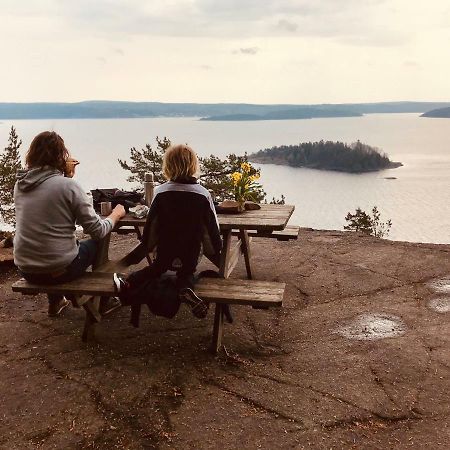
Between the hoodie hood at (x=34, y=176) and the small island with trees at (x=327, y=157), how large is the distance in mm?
77932

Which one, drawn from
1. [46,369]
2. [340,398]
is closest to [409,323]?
[340,398]

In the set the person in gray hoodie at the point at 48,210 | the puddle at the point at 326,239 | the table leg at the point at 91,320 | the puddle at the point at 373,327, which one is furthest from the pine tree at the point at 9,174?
the puddle at the point at 373,327

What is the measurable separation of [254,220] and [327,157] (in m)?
77.8

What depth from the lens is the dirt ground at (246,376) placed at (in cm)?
291

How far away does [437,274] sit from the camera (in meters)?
5.96

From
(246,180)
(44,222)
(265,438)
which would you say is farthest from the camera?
(246,180)

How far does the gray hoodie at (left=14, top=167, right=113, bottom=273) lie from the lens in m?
3.52

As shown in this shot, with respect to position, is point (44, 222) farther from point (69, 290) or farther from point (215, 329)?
point (215, 329)

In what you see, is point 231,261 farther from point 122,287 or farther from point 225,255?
point 122,287

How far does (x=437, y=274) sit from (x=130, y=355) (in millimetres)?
3809

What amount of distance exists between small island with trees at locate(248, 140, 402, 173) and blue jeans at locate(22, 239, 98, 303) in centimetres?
7737

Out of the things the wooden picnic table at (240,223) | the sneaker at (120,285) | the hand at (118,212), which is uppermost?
the hand at (118,212)

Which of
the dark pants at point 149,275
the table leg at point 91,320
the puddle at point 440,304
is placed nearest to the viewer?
the dark pants at point 149,275

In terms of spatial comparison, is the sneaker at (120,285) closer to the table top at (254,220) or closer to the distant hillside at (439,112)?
the table top at (254,220)
